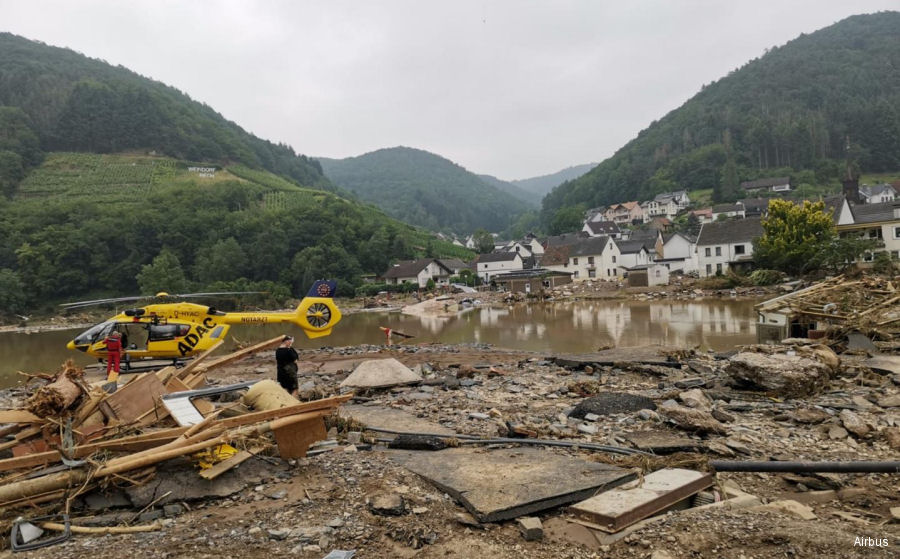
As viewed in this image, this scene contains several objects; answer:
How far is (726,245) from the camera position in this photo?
48.2 m

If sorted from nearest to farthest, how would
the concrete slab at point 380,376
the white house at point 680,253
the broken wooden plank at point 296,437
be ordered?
the broken wooden plank at point 296,437
the concrete slab at point 380,376
the white house at point 680,253

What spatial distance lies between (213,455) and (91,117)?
129 m

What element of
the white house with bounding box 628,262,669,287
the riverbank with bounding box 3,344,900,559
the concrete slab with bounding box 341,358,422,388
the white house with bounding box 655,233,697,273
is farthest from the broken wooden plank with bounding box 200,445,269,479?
the white house with bounding box 655,233,697,273

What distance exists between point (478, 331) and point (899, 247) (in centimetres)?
3762

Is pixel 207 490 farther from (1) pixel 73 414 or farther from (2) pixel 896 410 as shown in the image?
(2) pixel 896 410

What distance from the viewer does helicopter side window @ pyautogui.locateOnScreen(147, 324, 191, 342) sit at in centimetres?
1325

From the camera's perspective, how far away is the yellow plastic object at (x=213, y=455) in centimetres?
509

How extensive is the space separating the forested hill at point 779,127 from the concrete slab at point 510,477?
98.6 meters

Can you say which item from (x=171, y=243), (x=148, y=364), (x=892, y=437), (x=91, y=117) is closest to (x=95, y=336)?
(x=148, y=364)

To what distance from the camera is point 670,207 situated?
313ft

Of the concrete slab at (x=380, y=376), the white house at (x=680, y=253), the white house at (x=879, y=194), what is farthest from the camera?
the white house at (x=879, y=194)

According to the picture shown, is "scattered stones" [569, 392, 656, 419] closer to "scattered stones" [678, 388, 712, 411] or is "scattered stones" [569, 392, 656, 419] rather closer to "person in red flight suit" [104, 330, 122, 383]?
"scattered stones" [678, 388, 712, 411]

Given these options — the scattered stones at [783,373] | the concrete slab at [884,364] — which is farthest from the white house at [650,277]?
the scattered stones at [783,373]

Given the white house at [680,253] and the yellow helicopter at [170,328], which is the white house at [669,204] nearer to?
the white house at [680,253]
